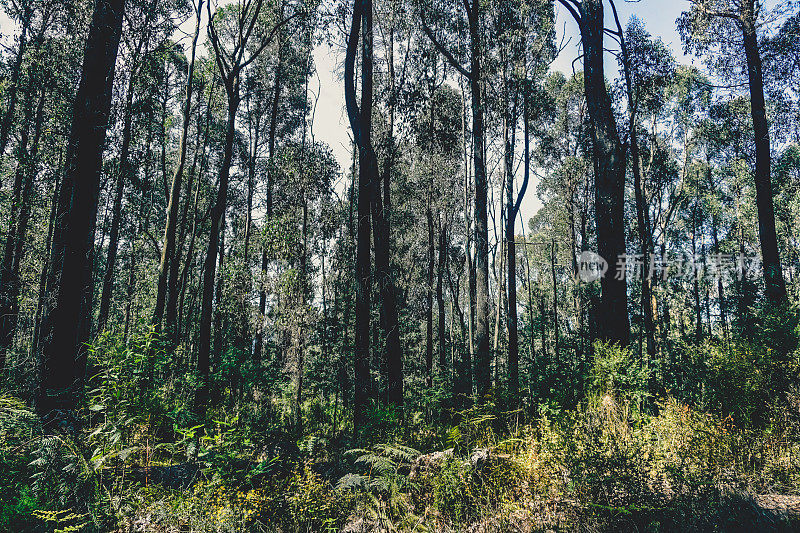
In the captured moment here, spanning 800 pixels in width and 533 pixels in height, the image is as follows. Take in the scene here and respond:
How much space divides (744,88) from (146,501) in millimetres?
17547

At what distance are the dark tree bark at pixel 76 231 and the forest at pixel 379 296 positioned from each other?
0.03m

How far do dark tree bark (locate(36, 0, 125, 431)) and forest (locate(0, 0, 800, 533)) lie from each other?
0.03 m

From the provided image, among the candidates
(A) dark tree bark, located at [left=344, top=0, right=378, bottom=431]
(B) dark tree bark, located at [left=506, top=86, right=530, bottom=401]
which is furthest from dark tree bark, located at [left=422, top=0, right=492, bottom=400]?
(B) dark tree bark, located at [left=506, top=86, right=530, bottom=401]

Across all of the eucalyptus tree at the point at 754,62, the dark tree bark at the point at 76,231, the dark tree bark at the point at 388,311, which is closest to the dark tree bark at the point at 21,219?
the dark tree bark at the point at 76,231

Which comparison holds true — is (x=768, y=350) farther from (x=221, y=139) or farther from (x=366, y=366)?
(x=221, y=139)

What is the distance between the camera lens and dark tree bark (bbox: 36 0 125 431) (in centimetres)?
494

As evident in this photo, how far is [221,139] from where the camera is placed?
22.0 meters

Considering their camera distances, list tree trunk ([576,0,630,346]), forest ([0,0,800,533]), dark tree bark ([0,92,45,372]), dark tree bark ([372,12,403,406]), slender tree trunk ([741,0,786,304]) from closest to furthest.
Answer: forest ([0,0,800,533]) < tree trunk ([576,0,630,346]) < dark tree bark ([372,12,403,406]) < slender tree trunk ([741,0,786,304]) < dark tree bark ([0,92,45,372])

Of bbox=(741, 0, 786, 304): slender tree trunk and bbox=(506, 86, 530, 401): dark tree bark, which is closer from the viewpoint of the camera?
bbox=(741, 0, 786, 304): slender tree trunk

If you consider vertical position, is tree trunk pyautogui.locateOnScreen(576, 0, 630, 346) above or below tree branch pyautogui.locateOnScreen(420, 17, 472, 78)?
below

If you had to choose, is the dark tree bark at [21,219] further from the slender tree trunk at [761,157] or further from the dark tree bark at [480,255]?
the slender tree trunk at [761,157]

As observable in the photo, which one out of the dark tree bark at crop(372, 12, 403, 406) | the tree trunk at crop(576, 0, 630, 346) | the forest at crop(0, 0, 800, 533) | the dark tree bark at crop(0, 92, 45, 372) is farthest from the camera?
the dark tree bark at crop(0, 92, 45, 372)

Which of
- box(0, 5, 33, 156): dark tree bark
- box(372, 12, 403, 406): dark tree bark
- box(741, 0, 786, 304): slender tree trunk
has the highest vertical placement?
box(0, 5, 33, 156): dark tree bark

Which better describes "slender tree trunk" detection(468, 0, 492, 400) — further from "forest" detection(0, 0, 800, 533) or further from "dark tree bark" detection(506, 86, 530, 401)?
"dark tree bark" detection(506, 86, 530, 401)
